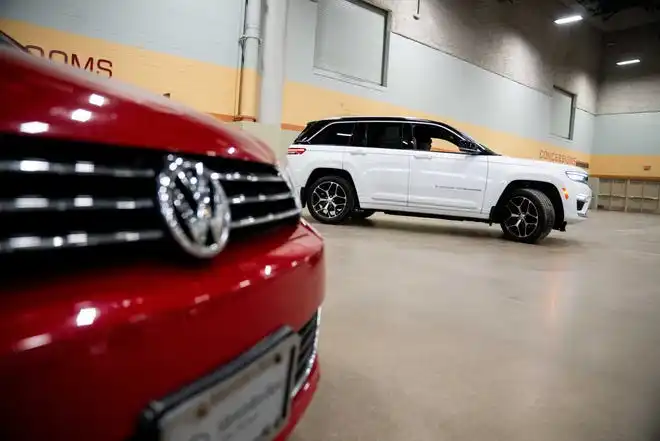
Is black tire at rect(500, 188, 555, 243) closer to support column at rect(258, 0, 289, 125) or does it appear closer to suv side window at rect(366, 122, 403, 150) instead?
suv side window at rect(366, 122, 403, 150)

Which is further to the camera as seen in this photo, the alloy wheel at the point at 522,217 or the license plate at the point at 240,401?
the alloy wheel at the point at 522,217

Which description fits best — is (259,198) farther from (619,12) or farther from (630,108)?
(630,108)

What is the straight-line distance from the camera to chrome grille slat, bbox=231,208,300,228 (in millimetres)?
908

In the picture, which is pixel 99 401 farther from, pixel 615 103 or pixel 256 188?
pixel 615 103

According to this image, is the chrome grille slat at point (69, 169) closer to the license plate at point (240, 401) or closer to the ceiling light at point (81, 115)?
the ceiling light at point (81, 115)

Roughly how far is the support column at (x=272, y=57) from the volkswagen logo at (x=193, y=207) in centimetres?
689

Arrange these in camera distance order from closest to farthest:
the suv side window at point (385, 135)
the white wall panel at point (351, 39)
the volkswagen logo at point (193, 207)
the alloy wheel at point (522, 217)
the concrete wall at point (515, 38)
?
the volkswagen logo at point (193, 207) < the alloy wheel at point (522, 217) < the suv side window at point (385, 135) < the white wall panel at point (351, 39) < the concrete wall at point (515, 38)

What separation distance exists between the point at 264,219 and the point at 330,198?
4.83 metres

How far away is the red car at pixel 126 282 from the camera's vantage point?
531mm

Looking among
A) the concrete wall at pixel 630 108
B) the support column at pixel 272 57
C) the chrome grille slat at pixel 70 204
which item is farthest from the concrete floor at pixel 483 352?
the concrete wall at pixel 630 108

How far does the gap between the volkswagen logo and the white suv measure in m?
4.82

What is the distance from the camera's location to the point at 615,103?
1736 centimetres

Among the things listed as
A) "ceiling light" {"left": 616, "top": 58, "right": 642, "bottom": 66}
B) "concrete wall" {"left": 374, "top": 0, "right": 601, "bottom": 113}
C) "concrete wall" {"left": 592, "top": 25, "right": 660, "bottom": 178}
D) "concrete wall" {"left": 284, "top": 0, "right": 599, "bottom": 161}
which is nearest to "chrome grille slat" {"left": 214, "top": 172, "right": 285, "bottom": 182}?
"concrete wall" {"left": 284, "top": 0, "right": 599, "bottom": 161}

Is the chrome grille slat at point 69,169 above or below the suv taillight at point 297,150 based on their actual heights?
below
